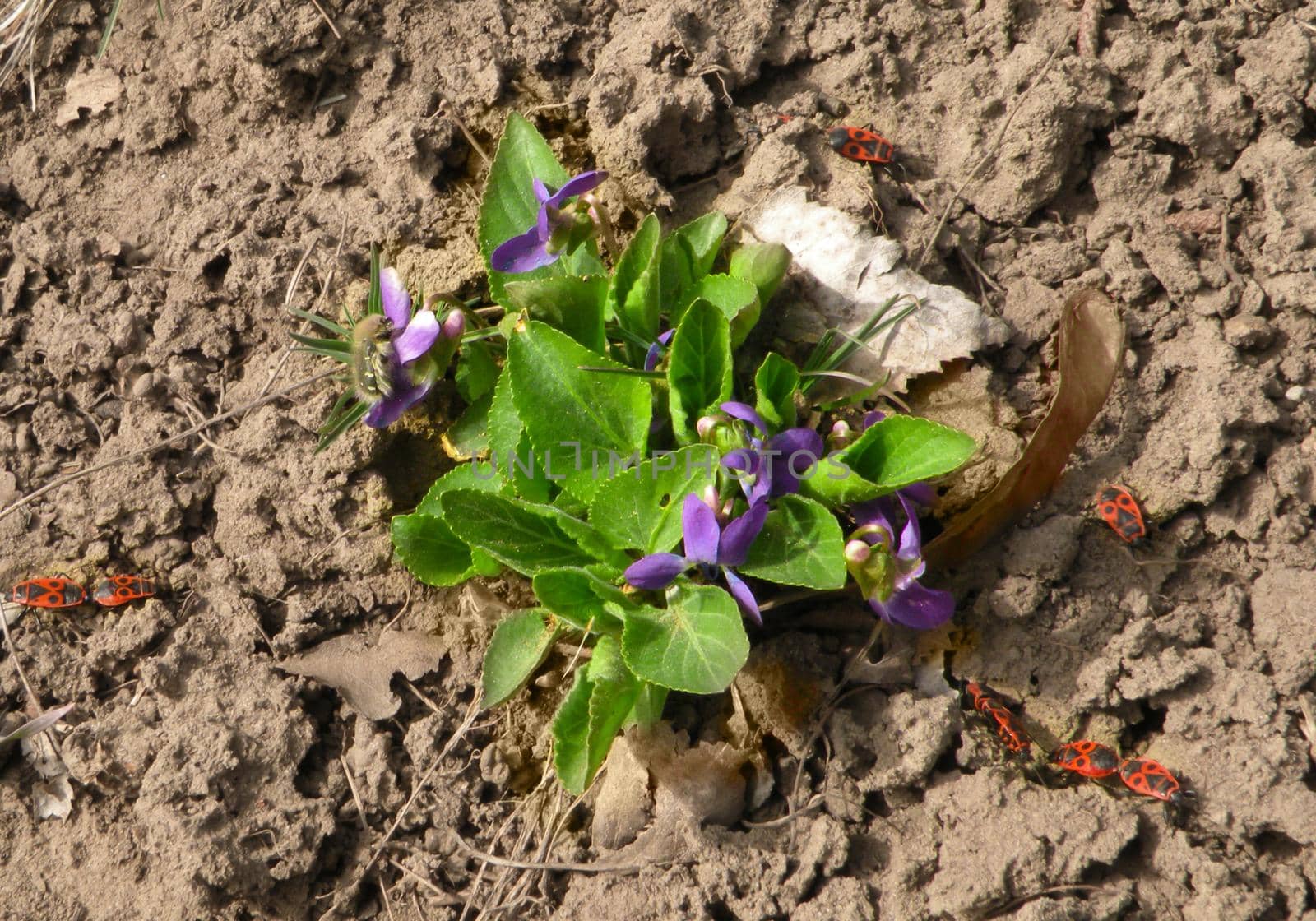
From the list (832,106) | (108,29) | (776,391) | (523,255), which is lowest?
(776,391)

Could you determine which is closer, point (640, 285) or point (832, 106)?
point (640, 285)

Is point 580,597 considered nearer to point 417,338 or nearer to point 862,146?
point 417,338

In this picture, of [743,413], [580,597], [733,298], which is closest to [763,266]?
[733,298]

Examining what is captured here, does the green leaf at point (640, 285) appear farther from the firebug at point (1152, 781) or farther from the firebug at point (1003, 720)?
the firebug at point (1152, 781)

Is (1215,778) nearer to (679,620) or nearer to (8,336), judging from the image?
(679,620)

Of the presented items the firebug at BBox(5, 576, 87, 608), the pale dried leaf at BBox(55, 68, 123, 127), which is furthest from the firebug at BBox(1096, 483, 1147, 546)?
the pale dried leaf at BBox(55, 68, 123, 127)

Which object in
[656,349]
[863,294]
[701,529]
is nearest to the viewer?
[701,529]

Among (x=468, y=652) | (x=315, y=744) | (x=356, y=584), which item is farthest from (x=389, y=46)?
(x=315, y=744)

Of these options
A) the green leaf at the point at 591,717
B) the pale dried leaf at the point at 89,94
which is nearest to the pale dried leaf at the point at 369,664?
the green leaf at the point at 591,717
